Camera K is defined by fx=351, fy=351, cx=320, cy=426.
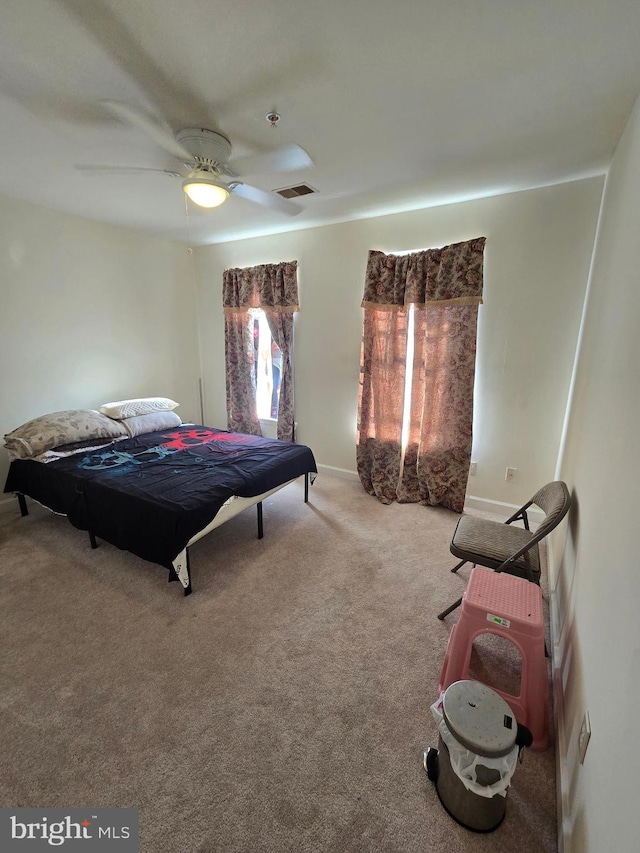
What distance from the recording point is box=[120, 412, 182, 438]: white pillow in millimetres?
3335

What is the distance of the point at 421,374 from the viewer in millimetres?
3076

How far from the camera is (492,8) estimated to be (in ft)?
3.80

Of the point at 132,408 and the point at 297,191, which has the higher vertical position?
the point at 297,191

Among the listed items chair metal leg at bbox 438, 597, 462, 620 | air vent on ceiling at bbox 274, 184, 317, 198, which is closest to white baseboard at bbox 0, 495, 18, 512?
air vent on ceiling at bbox 274, 184, 317, 198

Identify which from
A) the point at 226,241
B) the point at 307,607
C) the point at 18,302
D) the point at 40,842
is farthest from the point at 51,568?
the point at 226,241

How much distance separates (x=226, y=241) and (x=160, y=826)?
14.9 ft

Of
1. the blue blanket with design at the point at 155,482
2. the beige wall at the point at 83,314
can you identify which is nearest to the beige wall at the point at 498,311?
the blue blanket with design at the point at 155,482

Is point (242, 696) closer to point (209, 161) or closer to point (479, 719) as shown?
point (479, 719)

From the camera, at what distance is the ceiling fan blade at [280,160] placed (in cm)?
168

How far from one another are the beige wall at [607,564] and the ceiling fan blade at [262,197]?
178 cm

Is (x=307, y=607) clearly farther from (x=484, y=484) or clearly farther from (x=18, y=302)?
(x=18, y=302)
